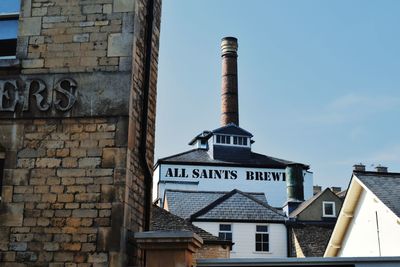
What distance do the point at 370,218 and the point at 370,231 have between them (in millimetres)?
502

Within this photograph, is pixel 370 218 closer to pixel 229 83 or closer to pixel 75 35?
pixel 75 35

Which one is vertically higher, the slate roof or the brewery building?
the brewery building

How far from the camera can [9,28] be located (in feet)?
29.2

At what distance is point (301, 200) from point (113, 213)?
2997cm

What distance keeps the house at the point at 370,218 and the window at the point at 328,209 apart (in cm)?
1148

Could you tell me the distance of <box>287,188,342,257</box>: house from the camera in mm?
28984

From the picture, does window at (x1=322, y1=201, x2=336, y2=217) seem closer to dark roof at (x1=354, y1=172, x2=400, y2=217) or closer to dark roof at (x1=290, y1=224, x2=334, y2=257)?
dark roof at (x1=290, y1=224, x2=334, y2=257)

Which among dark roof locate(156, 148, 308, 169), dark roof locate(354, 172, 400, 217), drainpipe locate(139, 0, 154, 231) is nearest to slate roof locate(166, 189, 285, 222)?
dark roof locate(354, 172, 400, 217)

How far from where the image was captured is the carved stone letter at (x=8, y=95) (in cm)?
839

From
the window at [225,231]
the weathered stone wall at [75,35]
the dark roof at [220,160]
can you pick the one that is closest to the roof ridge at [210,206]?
the window at [225,231]

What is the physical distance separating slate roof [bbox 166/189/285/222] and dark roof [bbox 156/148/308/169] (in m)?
12.1

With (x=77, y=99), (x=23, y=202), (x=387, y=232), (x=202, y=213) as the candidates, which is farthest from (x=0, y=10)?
(x=202, y=213)

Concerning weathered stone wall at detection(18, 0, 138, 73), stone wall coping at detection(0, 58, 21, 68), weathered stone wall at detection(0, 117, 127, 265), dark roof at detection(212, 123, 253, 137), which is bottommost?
weathered stone wall at detection(0, 117, 127, 265)

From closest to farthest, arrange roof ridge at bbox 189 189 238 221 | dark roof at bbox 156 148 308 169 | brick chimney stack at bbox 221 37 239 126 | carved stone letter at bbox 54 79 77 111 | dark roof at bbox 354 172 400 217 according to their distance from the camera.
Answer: carved stone letter at bbox 54 79 77 111 → dark roof at bbox 354 172 400 217 → roof ridge at bbox 189 189 238 221 → dark roof at bbox 156 148 308 169 → brick chimney stack at bbox 221 37 239 126
